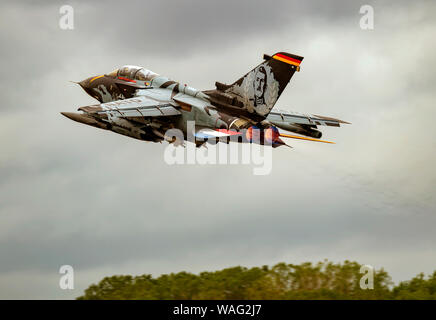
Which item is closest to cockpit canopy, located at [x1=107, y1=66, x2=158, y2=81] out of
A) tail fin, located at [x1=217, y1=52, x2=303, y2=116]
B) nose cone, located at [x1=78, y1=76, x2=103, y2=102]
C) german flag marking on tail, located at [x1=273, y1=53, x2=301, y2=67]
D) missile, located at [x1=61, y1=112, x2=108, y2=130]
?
nose cone, located at [x1=78, y1=76, x2=103, y2=102]

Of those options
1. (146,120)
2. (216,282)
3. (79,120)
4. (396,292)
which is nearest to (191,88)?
(146,120)

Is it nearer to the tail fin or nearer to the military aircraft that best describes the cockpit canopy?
the military aircraft

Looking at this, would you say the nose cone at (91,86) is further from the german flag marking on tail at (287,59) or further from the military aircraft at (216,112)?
the german flag marking on tail at (287,59)

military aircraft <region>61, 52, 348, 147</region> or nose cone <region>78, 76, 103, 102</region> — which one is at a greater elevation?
nose cone <region>78, 76, 103, 102</region>

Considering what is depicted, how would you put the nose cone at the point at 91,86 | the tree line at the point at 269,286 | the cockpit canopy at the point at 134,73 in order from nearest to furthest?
1. the tree line at the point at 269,286
2. the cockpit canopy at the point at 134,73
3. the nose cone at the point at 91,86

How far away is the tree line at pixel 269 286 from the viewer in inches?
1358

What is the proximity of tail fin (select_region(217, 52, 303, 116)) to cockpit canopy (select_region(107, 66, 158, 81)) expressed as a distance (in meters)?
6.31

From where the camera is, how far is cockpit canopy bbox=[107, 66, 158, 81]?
44.2m

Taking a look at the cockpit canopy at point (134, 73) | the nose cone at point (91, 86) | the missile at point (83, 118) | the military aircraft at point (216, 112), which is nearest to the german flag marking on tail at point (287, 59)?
the military aircraft at point (216, 112)

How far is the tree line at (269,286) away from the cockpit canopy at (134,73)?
437 inches

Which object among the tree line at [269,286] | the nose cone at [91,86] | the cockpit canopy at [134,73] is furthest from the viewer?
the nose cone at [91,86]

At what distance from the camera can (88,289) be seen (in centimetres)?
3959

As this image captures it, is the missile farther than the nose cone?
No
